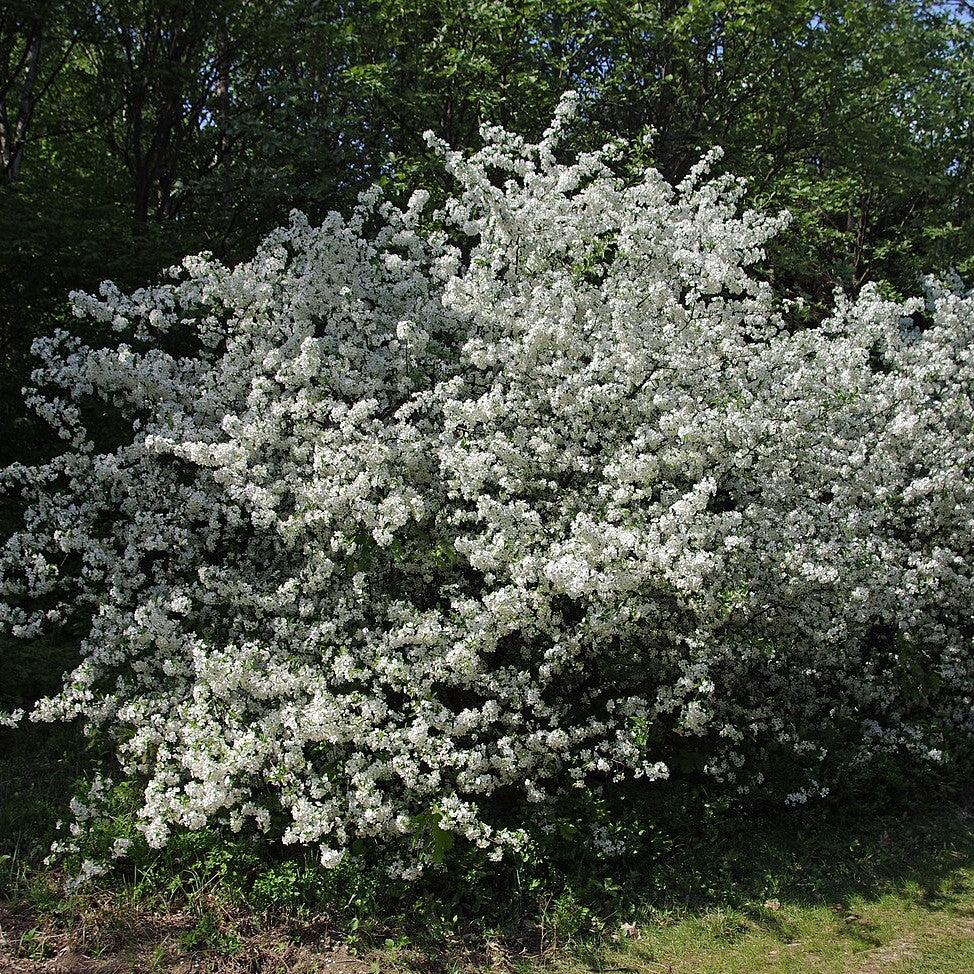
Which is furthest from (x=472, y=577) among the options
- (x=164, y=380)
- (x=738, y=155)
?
(x=738, y=155)

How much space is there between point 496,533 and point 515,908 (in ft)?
6.93

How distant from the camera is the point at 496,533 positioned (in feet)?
18.8

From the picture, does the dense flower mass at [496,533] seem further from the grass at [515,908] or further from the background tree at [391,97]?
the background tree at [391,97]

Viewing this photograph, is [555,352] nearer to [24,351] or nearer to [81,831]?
[81,831]

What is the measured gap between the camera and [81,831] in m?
5.31

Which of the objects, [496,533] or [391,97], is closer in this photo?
[496,533]

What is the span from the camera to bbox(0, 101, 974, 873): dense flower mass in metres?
5.32

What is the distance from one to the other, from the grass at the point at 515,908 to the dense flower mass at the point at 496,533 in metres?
0.30

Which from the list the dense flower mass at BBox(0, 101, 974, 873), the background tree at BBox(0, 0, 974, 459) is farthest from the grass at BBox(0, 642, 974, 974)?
the background tree at BBox(0, 0, 974, 459)

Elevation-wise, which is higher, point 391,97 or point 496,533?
point 391,97

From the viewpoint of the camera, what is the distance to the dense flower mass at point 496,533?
532cm

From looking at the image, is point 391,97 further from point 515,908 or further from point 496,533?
→ point 515,908

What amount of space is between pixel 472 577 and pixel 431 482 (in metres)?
0.69

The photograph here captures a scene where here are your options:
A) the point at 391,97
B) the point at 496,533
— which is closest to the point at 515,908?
the point at 496,533
